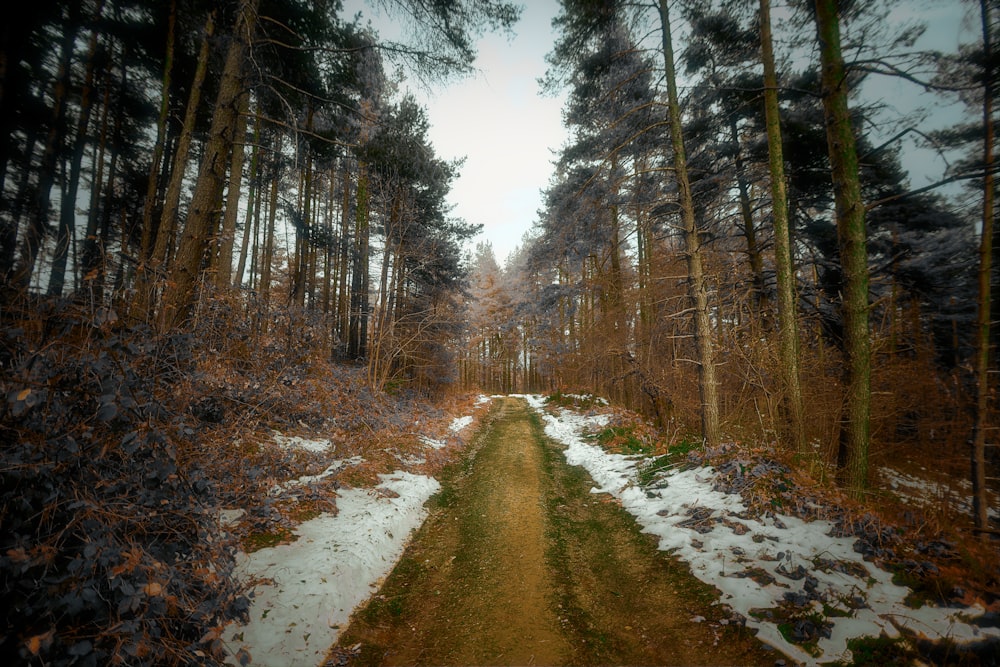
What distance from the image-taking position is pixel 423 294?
15.4 meters

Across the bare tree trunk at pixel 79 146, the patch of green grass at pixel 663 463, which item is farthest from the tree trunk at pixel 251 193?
the patch of green grass at pixel 663 463

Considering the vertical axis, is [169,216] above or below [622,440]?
above

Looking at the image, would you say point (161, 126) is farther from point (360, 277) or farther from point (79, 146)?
point (360, 277)

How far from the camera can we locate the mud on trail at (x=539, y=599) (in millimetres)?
2807

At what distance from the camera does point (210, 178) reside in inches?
184

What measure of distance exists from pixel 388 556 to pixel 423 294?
1221 cm

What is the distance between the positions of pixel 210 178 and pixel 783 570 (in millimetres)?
7919

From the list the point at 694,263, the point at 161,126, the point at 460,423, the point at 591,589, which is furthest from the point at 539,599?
the point at 161,126

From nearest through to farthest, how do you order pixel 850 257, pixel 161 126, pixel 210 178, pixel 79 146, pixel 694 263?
pixel 210 178 → pixel 850 257 → pixel 694 263 → pixel 161 126 → pixel 79 146

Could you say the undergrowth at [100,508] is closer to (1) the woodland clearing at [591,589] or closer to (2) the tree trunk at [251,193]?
(1) the woodland clearing at [591,589]

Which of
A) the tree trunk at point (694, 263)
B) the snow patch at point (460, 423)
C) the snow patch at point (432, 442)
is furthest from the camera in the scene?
the snow patch at point (460, 423)

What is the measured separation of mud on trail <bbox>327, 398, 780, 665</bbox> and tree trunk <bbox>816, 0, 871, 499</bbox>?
3.18 metres

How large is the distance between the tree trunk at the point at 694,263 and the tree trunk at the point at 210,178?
6.67 meters

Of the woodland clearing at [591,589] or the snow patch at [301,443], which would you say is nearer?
the woodland clearing at [591,589]
